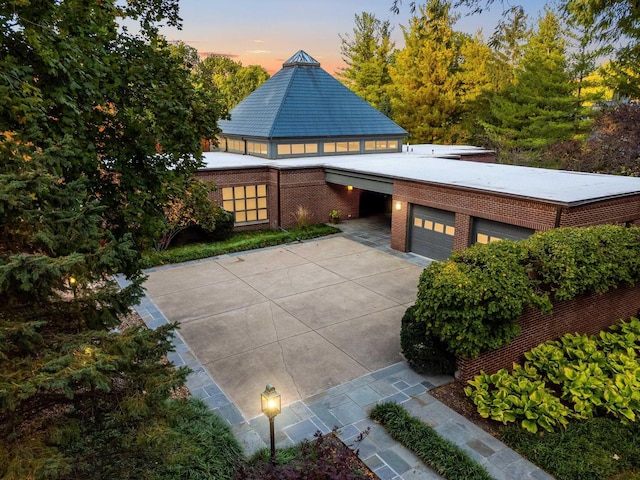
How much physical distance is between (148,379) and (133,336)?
0.41 meters

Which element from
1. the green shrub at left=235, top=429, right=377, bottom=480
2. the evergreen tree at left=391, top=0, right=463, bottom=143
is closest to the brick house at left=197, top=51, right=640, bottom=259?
the green shrub at left=235, top=429, right=377, bottom=480

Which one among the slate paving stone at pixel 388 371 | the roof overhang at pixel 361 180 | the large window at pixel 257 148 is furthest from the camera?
the large window at pixel 257 148

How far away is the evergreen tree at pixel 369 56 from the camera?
140 ft

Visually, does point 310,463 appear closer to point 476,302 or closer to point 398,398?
point 398,398

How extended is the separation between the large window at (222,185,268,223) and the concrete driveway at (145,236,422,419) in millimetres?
3405

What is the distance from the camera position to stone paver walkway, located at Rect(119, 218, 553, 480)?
6.15 metres

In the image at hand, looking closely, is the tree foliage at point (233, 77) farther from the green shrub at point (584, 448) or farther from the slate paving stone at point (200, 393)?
the green shrub at point (584, 448)

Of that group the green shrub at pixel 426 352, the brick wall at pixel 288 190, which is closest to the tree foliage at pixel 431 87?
the brick wall at pixel 288 190

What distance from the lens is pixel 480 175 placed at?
16.1 metres

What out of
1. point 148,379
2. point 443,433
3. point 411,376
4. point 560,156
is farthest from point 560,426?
point 560,156

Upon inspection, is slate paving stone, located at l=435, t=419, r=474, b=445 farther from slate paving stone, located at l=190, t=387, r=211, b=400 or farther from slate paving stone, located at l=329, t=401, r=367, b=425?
slate paving stone, located at l=190, t=387, r=211, b=400

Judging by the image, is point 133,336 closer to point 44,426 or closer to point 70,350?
point 70,350

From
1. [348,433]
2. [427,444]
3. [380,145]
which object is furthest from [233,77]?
[427,444]

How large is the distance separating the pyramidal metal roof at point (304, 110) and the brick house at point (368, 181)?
67 mm
